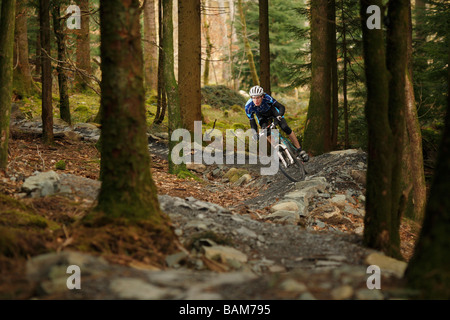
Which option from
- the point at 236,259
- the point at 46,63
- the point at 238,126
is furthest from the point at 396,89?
the point at 238,126

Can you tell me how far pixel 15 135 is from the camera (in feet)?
42.2

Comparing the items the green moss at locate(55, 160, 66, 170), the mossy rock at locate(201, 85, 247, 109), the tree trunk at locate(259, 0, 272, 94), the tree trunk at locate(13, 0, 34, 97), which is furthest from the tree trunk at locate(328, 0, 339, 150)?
the tree trunk at locate(13, 0, 34, 97)

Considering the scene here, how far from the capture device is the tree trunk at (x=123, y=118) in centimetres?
486

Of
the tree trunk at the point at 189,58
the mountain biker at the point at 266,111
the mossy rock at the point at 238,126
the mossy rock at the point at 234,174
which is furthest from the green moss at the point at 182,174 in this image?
the mossy rock at the point at 238,126

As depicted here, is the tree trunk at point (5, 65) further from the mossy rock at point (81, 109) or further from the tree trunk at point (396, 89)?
the mossy rock at point (81, 109)

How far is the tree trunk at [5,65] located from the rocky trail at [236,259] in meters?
0.66

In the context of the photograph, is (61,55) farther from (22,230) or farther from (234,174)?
(22,230)

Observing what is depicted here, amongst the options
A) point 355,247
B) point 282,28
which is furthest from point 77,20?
point 355,247

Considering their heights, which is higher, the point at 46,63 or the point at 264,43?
the point at 264,43

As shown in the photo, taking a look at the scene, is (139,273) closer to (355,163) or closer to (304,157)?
(304,157)

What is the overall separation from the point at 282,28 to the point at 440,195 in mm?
26778

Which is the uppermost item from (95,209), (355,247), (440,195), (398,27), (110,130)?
(398,27)

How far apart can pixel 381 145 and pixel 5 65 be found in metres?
6.56

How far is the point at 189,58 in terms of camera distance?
565 inches
